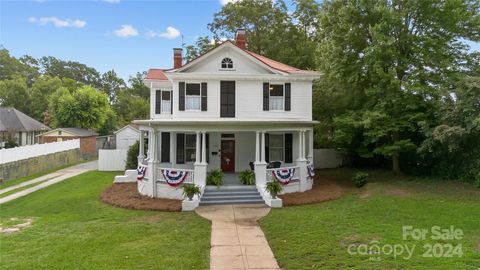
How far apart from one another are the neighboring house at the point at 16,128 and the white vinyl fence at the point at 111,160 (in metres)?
17.8

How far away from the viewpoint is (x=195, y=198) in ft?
44.2

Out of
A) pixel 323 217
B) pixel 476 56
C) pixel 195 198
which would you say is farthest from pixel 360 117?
pixel 195 198

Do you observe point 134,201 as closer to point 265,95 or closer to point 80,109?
point 265,95

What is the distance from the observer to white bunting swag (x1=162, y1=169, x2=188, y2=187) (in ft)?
48.9

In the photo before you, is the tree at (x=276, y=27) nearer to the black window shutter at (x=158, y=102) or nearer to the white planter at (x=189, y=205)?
the black window shutter at (x=158, y=102)

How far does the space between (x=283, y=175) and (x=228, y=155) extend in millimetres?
3905

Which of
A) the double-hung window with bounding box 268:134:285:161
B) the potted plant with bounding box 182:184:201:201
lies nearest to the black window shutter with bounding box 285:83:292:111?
the double-hung window with bounding box 268:134:285:161

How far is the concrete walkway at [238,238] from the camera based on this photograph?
771cm

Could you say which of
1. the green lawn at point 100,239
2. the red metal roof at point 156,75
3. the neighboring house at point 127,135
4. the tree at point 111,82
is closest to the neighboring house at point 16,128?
the neighboring house at point 127,135

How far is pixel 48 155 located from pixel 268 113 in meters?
19.6

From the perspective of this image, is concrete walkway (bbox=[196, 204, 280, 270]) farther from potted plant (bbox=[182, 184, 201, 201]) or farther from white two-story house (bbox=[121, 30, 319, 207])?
white two-story house (bbox=[121, 30, 319, 207])

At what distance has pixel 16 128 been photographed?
37.1m

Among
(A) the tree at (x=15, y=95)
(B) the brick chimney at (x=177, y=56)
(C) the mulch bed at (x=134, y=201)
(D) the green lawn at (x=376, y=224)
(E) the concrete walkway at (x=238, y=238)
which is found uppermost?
(A) the tree at (x=15, y=95)

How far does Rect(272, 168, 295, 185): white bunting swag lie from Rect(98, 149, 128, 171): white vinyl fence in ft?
46.6
